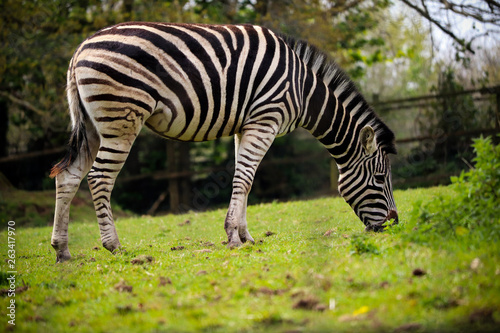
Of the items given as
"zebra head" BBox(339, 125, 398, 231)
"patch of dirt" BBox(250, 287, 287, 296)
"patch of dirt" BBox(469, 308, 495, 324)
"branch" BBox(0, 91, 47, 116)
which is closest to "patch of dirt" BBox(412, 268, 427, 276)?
"patch of dirt" BBox(469, 308, 495, 324)

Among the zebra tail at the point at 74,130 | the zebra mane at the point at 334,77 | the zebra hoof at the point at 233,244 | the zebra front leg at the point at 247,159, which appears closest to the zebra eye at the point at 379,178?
the zebra mane at the point at 334,77

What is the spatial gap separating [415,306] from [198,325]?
165 cm

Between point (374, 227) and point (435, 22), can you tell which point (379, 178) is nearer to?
point (374, 227)

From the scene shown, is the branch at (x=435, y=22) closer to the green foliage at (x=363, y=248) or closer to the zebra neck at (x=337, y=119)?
the zebra neck at (x=337, y=119)

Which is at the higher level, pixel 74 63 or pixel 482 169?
pixel 74 63

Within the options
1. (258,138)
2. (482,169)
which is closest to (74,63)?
(258,138)

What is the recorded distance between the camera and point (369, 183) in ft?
24.5

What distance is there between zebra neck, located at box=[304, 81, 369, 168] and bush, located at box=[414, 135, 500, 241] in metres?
2.56

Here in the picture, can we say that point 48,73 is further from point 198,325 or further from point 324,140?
point 198,325

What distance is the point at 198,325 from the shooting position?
3.64 meters

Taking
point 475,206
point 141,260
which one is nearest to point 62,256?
point 141,260

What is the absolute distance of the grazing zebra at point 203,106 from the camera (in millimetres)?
6344

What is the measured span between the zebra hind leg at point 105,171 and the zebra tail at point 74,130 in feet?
1.27

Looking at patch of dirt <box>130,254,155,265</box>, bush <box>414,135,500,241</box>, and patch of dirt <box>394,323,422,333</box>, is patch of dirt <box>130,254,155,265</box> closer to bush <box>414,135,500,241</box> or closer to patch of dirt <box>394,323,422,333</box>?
bush <box>414,135,500,241</box>
